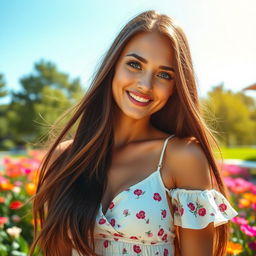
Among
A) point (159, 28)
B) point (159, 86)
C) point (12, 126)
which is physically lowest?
point (12, 126)

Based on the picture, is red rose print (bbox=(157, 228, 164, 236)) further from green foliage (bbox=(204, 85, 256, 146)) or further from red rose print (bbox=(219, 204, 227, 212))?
green foliage (bbox=(204, 85, 256, 146))

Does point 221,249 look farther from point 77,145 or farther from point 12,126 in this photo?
point 12,126

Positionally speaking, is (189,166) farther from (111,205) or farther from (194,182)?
(111,205)

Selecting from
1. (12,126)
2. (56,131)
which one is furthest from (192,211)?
(12,126)

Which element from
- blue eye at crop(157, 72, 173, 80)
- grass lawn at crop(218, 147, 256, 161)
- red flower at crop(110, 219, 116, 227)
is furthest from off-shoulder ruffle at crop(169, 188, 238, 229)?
grass lawn at crop(218, 147, 256, 161)

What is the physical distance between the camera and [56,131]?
8.14 feet

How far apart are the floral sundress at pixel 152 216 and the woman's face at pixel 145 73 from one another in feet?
1.05

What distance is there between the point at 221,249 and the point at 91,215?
695 mm

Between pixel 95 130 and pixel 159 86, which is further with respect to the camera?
pixel 95 130

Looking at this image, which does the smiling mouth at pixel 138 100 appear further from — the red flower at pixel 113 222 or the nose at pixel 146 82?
the red flower at pixel 113 222

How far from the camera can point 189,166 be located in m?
1.69

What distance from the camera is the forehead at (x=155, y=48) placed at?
1.82 meters

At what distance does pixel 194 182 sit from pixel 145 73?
1.90 ft

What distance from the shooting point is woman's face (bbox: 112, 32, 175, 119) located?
183 centimetres
